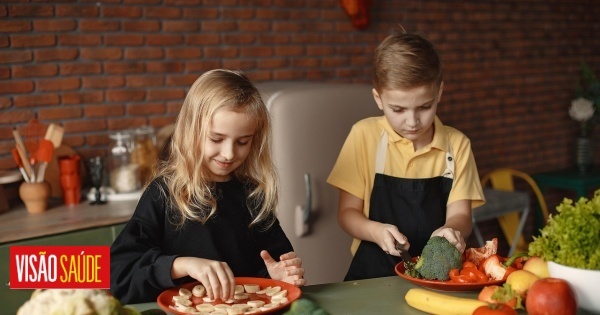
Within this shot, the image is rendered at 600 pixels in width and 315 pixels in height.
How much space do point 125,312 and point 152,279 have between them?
18.0 inches

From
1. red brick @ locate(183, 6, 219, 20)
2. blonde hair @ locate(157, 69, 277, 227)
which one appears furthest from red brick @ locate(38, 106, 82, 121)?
blonde hair @ locate(157, 69, 277, 227)

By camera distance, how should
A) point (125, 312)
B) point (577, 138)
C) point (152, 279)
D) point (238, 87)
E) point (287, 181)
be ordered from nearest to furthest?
1. point (125, 312)
2. point (152, 279)
3. point (238, 87)
4. point (287, 181)
5. point (577, 138)

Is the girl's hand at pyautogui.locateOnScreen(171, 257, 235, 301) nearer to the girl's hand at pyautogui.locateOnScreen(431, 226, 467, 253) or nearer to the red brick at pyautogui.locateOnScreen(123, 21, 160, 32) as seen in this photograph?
the girl's hand at pyautogui.locateOnScreen(431, 226, 467, 253)

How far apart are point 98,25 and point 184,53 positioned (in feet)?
1.63

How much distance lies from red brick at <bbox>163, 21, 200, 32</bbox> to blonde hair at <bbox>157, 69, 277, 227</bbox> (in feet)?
5.99

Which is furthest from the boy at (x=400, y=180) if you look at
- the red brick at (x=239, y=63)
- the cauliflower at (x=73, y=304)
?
the red brick at (x=239, y=63)

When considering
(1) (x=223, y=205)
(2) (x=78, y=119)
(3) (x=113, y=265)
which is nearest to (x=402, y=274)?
(1) (x=223, y=205)

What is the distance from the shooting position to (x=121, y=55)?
3.68 m

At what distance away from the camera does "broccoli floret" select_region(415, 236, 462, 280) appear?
1790mm

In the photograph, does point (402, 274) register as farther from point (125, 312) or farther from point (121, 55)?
point (121, 55)

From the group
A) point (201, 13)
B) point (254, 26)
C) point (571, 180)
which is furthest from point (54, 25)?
point (571, 180)

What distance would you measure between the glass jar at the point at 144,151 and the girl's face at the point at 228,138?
1.69 metres

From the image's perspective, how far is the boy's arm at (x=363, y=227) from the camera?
6.71 feet

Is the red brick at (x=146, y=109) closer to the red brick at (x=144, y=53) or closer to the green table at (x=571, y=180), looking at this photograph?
the red brick at (x=144, y=53)
